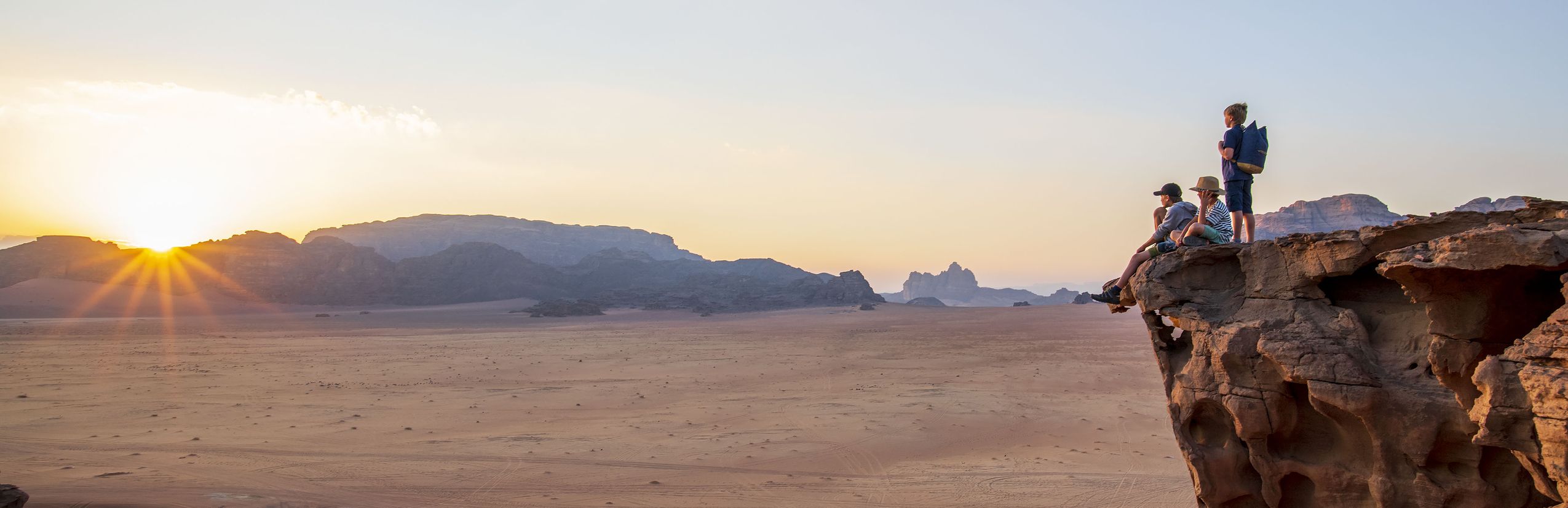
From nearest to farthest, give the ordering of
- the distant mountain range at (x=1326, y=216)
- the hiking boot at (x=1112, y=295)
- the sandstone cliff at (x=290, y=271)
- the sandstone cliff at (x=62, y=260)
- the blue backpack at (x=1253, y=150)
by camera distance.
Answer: the blue backpack at (x=1253, y=150) → the hiking boot at (x=1112, y=295) → the distant mountain range at (x=1326, y=216) → the sandstone cliff at (x=62, y=260) → the sandstone cliff at (x=290, y=271)

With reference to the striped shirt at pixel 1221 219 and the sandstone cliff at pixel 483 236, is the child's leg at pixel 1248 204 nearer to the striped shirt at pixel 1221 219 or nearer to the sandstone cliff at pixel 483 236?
the striped shirt at pixel 1221 219

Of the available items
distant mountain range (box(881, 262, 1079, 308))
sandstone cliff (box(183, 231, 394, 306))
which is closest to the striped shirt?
sandstone cliff (box(183, 231, 394, 306))

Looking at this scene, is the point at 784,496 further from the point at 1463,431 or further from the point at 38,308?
the point at 38,308

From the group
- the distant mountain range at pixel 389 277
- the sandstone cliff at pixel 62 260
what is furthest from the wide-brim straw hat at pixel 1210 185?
the sandstone cliff at pixel 62 260

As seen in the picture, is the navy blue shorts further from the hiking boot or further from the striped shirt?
the hiking boot

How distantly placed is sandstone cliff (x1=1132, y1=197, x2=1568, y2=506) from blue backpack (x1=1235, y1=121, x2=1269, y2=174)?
0.90m

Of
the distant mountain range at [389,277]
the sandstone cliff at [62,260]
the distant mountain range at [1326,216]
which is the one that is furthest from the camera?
the distant mountain range at [389,277]

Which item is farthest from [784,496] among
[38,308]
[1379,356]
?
[38,308]

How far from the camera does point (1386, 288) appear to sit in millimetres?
4742

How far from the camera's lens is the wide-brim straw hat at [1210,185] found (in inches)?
239

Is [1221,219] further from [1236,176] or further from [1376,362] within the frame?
[1376,362]

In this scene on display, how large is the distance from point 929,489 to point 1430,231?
21.0 ft

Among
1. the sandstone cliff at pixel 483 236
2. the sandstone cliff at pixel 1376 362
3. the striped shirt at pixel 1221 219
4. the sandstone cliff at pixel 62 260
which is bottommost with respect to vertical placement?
the sandstone cliff at pixel 1376 362

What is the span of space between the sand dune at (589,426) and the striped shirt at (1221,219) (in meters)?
3.97
